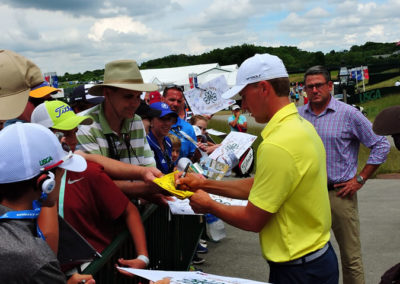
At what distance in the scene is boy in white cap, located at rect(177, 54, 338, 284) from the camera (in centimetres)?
246

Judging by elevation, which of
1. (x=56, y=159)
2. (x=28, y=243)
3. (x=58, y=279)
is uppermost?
(x=56, y=159)

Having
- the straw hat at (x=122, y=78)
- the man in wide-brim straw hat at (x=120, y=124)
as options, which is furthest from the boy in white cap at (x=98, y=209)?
the straw hat at (x=122, y=78)

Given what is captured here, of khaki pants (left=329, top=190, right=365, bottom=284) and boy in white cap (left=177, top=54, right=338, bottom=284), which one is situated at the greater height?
boy in white cap (left=177, top=54, right=338, bottom=284)

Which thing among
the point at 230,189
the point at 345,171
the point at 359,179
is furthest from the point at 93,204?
the point at 359,179

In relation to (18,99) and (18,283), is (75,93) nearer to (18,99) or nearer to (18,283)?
(18,99)

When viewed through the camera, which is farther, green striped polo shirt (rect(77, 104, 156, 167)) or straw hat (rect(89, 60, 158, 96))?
straw hat (rect(89, 60, 158, 96))

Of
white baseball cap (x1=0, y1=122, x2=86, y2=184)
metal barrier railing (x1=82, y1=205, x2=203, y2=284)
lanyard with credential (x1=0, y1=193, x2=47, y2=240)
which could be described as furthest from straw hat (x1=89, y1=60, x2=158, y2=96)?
lanyard with credential (x1=0, y1=193, x2=47, y2=240)

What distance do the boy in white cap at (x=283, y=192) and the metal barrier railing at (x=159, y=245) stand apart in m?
0.58

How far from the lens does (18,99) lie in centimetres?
306

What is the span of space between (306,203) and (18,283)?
1620 millimetres

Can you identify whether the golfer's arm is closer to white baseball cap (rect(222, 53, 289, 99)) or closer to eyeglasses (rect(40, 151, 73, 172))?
white baseball cap (rect(222, 53, 289, 99))

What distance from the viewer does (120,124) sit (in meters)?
3.46

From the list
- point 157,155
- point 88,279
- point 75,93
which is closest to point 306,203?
point 88,279

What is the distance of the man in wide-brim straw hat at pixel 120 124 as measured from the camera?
10.7 feet
